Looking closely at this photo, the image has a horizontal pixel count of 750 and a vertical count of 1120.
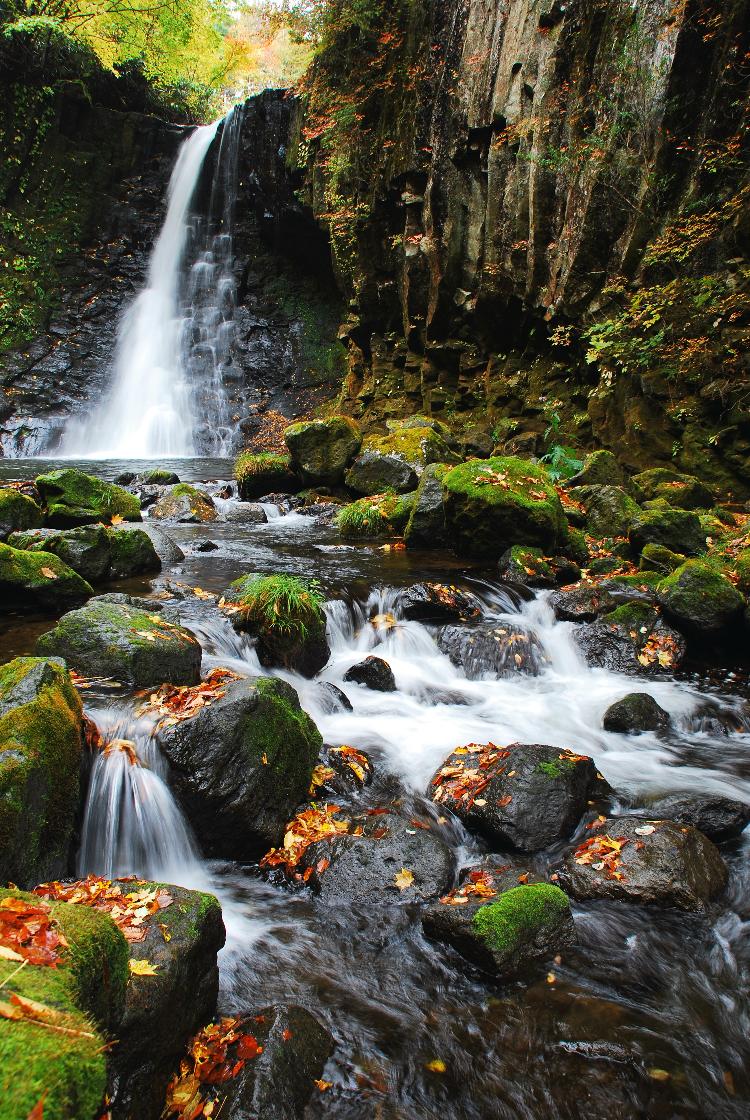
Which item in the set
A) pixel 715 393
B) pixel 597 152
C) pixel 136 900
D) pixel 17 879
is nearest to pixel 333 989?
pixel 136 900

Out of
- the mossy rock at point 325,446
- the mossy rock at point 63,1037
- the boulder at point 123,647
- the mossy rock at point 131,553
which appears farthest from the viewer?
the mossy rock at point 325,446

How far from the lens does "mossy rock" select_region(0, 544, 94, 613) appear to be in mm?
6117

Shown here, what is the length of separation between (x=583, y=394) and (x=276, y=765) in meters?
12.0

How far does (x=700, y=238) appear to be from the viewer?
952 cm

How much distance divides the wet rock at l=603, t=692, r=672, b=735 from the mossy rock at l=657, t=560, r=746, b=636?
57.5 inches

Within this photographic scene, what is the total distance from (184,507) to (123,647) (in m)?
7.59

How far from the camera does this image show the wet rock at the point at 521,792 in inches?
151

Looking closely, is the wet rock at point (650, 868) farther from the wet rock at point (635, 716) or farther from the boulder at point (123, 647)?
the boulder at point (123, 647)

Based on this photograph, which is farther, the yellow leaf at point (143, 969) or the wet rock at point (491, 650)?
the wet rock at point (491, 650)

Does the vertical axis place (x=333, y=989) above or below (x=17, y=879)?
below

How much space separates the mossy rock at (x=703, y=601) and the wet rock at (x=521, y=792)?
2.88m

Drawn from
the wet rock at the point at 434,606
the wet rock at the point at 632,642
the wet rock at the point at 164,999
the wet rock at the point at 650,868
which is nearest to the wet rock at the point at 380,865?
the wet rock at the point at 650,868

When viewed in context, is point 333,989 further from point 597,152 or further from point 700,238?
point 597,152

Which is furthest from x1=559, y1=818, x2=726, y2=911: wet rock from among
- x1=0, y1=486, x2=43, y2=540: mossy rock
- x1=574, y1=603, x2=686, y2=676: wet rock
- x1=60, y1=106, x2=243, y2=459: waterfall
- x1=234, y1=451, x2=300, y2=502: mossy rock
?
x1=60, y1=106, x2=243, y2=459: waterfall
